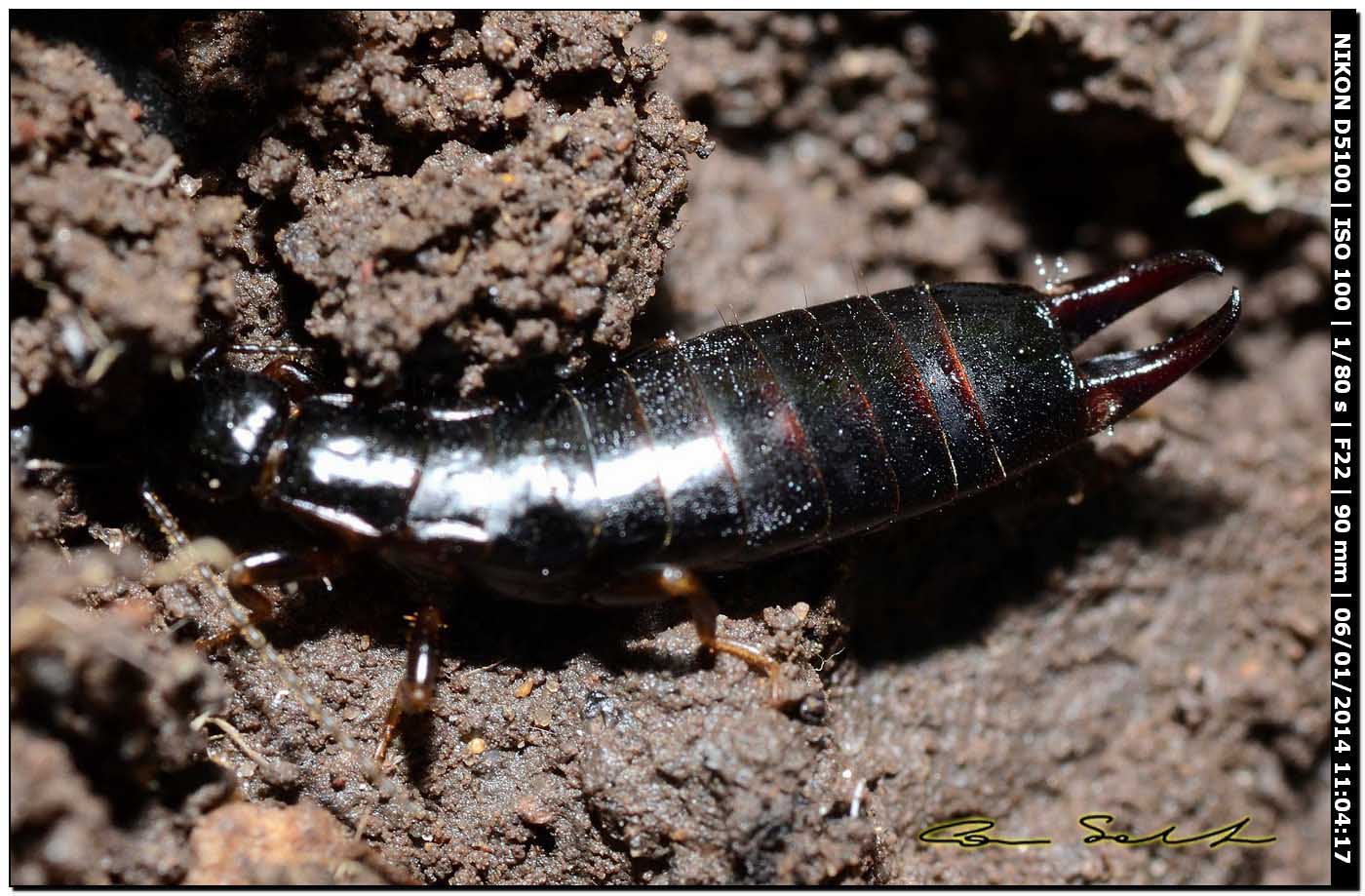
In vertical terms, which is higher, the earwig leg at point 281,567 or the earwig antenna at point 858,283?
the earwig antenna at point 858,283

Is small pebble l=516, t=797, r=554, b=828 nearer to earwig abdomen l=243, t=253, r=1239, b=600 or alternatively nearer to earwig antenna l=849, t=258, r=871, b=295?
earwig abdomen l=243, t=253, r=1239, b=600

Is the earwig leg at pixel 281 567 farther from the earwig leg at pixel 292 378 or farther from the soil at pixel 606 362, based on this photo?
the earwig leg at pixel 292 378

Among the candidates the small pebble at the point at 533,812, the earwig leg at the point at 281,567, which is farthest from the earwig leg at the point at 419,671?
the small pebble at the point at 533,812

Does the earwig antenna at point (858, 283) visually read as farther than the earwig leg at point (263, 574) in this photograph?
Yes

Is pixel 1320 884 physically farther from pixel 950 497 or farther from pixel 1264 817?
pixel 950 497
